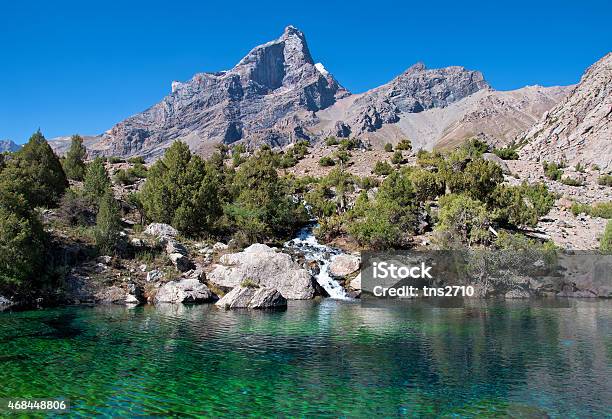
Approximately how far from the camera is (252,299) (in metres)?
36.8

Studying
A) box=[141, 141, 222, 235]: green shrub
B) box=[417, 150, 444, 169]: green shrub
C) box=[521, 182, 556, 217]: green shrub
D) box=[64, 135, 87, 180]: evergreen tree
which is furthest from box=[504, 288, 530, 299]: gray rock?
box=[64, 135, 87, 180]: evergreen tree

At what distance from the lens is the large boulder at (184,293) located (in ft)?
125

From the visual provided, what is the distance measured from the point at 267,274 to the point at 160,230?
14.5 metres

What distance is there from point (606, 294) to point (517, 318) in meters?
19.2

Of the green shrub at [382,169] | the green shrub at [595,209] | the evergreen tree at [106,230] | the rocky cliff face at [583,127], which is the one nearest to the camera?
the evergreen tree at [106,230]

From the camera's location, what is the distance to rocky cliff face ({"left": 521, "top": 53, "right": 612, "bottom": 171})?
4163 inches

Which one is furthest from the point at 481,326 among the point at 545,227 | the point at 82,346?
the point at 545,227

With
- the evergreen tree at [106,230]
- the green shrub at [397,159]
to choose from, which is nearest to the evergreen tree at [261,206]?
the evergreen tree at [106,230]

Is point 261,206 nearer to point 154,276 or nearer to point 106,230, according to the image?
point 154,276

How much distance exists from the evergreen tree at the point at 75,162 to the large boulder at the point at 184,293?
4109cm

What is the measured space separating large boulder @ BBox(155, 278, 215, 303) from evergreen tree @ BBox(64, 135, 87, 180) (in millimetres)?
41088

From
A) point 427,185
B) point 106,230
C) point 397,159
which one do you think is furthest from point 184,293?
point 397,159

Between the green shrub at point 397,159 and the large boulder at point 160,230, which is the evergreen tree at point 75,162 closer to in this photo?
the large boulder at point 160,230

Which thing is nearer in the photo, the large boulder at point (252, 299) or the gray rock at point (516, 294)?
the large boulder at point (252, 299)
